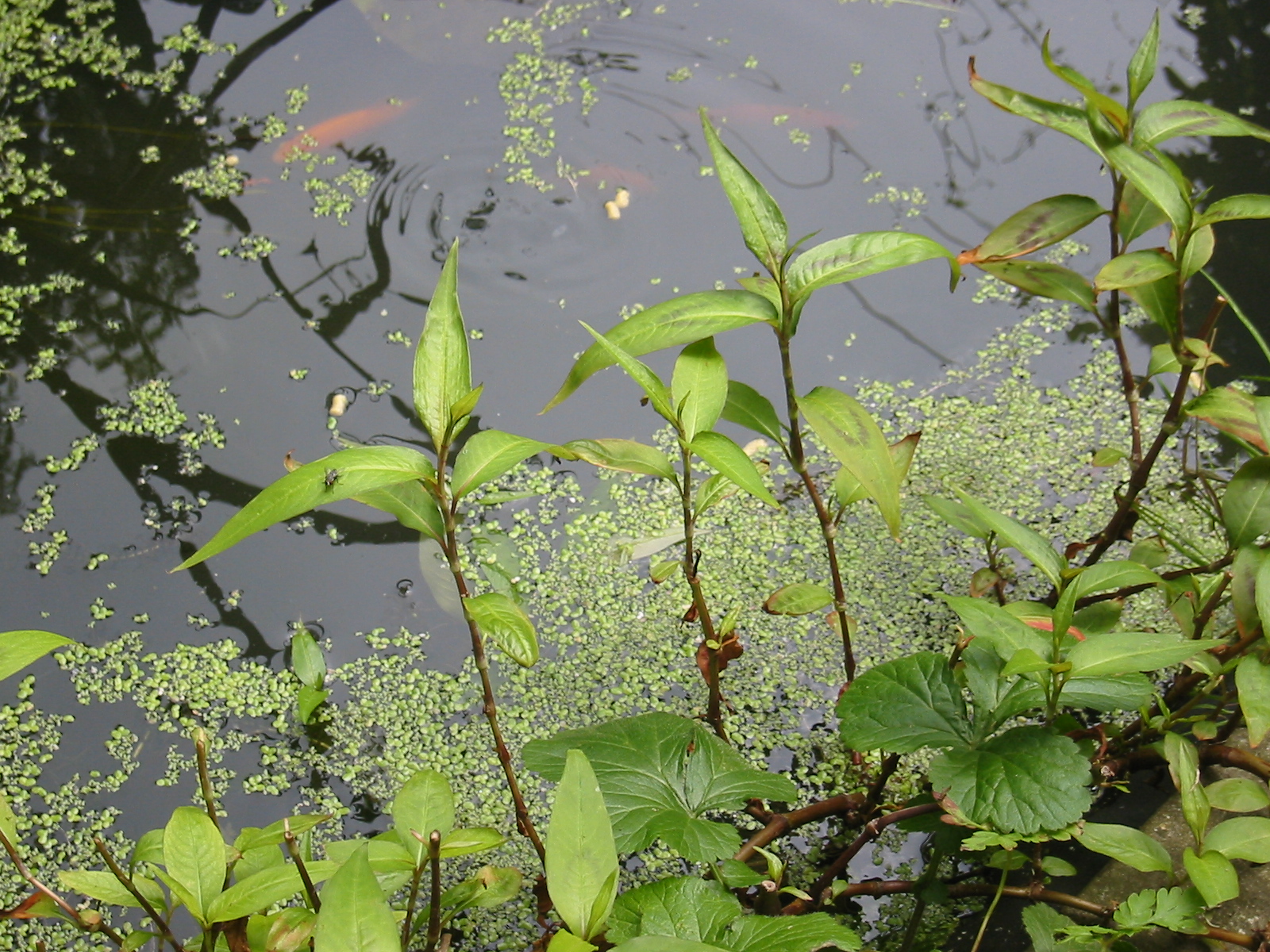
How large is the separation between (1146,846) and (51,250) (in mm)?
2178

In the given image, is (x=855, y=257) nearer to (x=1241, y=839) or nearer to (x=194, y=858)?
(x=1241, y=839)

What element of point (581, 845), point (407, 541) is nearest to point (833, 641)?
point (407, 541)

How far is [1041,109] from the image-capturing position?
1.16 m

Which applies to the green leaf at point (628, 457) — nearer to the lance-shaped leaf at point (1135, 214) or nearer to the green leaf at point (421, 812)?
the green leaf at point (421, 812)

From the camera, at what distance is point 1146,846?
1063 mm

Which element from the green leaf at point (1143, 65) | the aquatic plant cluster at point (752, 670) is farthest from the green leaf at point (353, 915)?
the green leaf at point (1143, 65)

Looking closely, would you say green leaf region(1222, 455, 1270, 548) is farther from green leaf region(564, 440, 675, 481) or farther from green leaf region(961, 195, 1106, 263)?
green leaf region(564, 440, 675, 481)

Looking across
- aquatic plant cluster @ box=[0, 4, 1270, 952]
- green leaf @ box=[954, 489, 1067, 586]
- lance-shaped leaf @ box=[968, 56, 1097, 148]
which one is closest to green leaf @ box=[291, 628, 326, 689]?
aquatic plant cluster @ box=[0, 4, 1270, 952]

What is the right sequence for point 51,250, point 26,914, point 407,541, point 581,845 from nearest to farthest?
point 581,845 < point 26,914 < point 407,541 < point 51,250

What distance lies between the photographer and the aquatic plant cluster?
932 millimetres

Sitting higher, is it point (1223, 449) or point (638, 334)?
point (638, 334)

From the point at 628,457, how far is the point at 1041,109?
603 mm

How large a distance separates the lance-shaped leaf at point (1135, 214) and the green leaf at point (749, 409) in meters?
0.52

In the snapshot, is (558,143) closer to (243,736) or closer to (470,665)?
(470,665)
